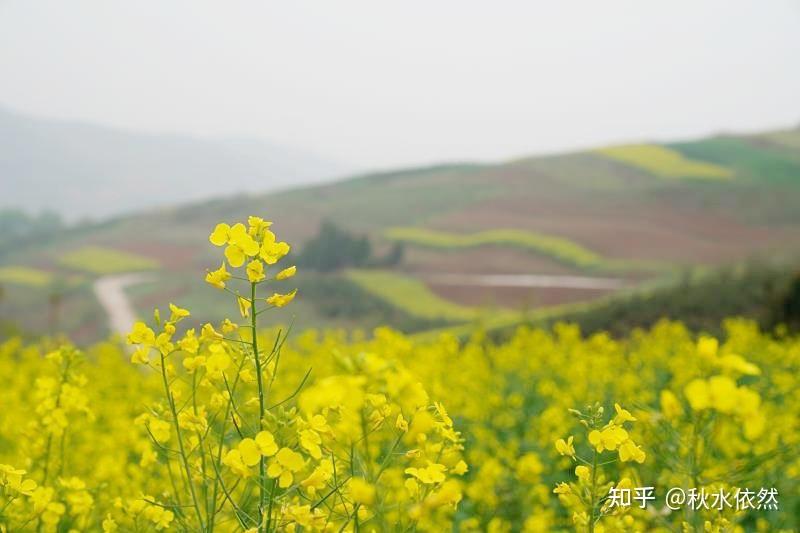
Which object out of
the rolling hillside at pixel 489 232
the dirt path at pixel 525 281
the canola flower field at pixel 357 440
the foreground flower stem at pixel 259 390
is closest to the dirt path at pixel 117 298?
the rolling hillside at pixel 489 232

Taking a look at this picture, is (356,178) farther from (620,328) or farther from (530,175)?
(620,328)

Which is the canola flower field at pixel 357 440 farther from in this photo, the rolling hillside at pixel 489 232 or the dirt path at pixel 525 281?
the dirt path at pixel 525 281

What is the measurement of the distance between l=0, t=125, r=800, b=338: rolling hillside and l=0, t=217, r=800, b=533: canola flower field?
1297 cm

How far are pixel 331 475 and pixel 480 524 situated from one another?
2367 mm

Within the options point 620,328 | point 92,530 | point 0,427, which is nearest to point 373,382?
point 92,530

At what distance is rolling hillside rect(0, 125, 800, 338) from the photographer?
24.9 meters

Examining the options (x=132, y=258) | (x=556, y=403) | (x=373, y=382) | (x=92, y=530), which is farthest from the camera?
(x=132, y=258)

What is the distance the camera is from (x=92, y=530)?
3148 millimetres

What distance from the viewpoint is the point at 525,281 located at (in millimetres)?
27094

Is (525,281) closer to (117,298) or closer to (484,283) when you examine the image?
(484,283)

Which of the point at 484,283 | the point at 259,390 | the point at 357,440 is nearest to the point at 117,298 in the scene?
the point at 484,283

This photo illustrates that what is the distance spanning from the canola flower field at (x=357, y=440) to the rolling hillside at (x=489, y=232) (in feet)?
42.6

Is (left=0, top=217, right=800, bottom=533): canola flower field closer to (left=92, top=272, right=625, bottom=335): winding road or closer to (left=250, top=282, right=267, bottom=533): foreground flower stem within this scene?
(left=250, top=282, right=267, bottom=533): foreground flower stem

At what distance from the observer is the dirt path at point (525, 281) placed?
86.1 feet
